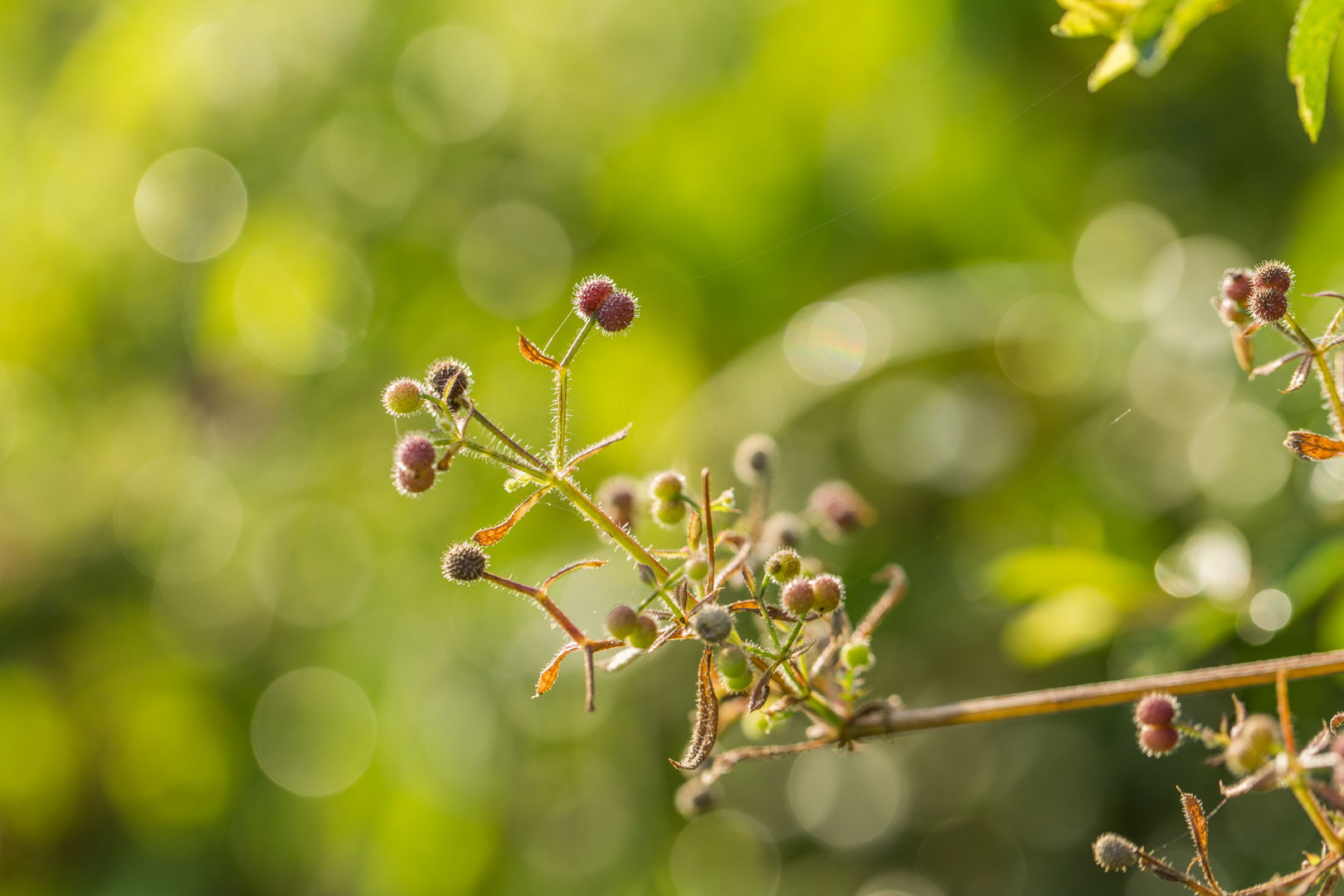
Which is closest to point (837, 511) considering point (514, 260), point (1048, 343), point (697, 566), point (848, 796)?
point (697, 566)

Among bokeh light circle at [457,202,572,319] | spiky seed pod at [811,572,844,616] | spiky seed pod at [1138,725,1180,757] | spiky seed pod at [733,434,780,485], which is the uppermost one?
bokeh light circle at [457,202,572,319]

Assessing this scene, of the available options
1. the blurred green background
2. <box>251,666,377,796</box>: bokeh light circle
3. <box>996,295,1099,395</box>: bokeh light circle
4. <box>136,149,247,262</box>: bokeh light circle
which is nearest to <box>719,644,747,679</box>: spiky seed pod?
the blurred green background

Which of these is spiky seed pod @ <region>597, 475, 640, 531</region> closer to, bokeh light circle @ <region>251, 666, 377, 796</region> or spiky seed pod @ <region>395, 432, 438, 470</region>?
spiky seed pod @ <region>395, 432, 438, 470</region>

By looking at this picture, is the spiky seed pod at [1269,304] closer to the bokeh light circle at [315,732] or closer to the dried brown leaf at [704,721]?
the dried brown leaf at [704,721]

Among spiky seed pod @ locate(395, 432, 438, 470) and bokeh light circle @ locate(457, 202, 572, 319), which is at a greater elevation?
bokeh light circle @ locate(457, 202, 572, 319)

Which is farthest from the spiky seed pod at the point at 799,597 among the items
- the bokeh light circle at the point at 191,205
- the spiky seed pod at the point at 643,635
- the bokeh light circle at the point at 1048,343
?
Answer: the bokeh light circle at the point at 191,205

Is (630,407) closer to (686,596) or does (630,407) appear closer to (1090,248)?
(1090,248)
